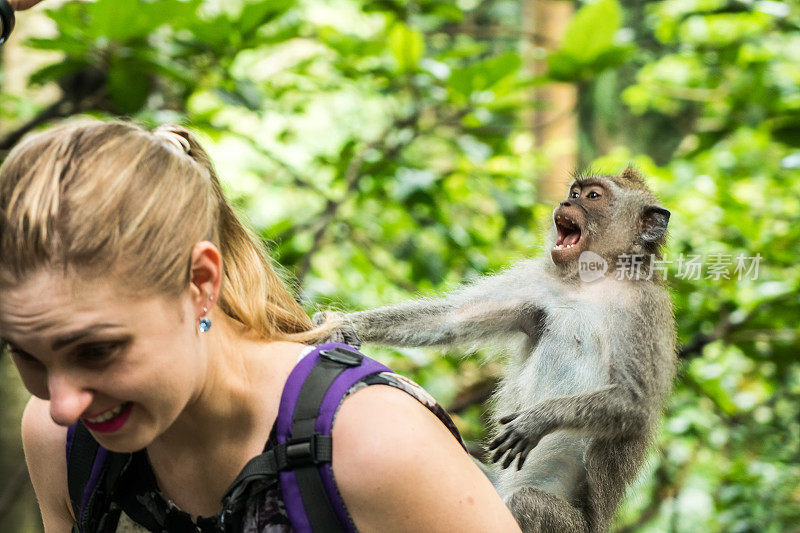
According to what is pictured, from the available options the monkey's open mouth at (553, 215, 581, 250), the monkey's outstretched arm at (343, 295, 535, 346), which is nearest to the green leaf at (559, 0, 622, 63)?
the monkey's open mouth at (553, 215, 581, 250)

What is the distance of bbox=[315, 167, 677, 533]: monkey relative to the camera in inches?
107

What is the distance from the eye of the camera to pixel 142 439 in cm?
139

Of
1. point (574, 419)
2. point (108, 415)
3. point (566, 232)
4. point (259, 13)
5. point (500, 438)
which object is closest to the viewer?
point (108, 415)

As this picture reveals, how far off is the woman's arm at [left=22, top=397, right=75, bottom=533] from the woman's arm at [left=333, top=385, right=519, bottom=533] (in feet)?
2.35

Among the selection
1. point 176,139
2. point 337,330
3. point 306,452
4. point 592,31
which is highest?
point 176,139

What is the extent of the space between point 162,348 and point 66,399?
172 mm

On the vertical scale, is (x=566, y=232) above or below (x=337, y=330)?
below

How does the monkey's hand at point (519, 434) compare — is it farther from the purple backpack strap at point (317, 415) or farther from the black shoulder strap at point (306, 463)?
the black shoulder strap at point (306, 463)

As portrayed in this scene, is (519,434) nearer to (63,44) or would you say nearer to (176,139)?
(176,139)

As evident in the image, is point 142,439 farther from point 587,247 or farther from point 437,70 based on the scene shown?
point 437,70

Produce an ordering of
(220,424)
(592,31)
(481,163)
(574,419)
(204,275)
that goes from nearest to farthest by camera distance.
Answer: (204,275) < (220,424) < (574,419) < (592,31) < (481,163)

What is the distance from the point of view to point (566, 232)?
3.29 m

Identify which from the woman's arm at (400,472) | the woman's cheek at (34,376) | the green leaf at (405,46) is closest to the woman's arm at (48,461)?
the woman's cheek at (34,376)

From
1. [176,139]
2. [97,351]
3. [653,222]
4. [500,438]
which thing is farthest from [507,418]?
[97,351]
